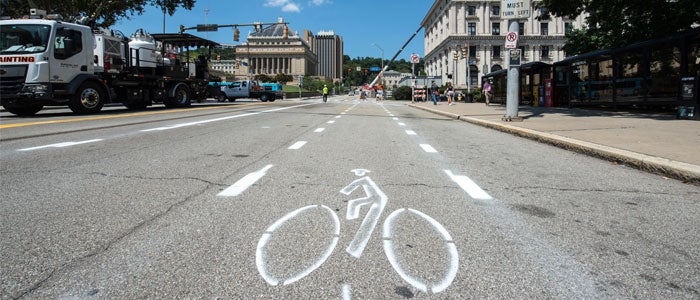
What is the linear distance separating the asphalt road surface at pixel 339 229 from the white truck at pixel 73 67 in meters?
9.53

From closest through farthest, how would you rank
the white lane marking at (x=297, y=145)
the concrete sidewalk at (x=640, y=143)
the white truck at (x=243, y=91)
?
the concrete sidewalk at (x=640, y=143)
the white lane marking at (x=297, y=145)
the white truck at (x=243, y=91)

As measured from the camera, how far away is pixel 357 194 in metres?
5.09

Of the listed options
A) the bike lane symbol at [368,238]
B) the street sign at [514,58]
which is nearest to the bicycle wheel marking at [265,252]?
the bike lane symbol at [368,238]

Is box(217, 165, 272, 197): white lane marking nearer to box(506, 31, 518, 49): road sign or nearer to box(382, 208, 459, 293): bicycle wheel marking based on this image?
box(382, 208, 459, 293): bicycle wheel marking

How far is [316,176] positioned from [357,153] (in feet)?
7.99

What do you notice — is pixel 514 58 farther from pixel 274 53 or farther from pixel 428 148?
pixel 274 53

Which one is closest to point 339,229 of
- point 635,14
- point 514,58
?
point 514,58

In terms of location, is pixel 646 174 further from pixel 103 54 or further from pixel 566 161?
pixel 103 54

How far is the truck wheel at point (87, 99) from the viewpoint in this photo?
55.2ft

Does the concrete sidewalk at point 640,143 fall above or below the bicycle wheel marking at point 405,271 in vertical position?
above

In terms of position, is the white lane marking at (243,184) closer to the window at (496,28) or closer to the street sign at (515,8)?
the street sign at (515,8)

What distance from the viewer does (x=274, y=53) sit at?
16488cm

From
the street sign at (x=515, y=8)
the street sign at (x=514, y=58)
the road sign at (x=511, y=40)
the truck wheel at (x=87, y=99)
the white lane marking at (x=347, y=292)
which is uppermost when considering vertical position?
the street sign at (x=515, y=8)

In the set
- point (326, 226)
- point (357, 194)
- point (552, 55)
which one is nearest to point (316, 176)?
point (357, 194)
